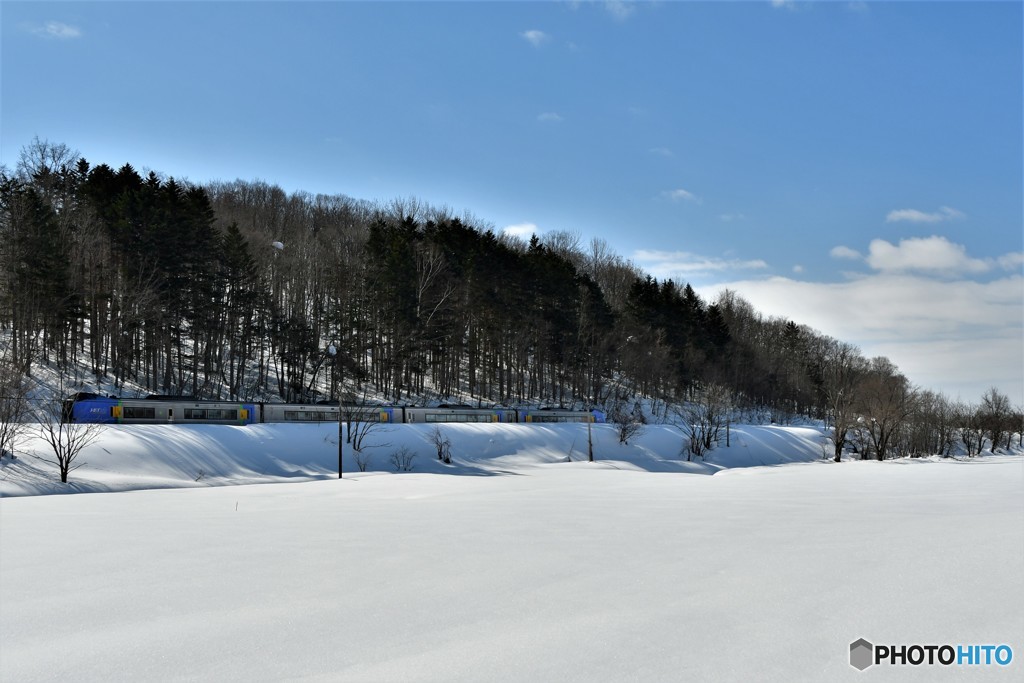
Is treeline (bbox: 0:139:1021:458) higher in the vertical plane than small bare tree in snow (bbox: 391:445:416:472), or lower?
higher

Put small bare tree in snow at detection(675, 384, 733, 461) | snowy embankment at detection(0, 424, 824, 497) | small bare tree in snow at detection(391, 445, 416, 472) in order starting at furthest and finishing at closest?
small bare tree in snow at detection(675, 384, 733, 461), small bare tree in snow at detection(391, 445, 416, 472), snowy embankment at detection(0, 424, 824, 497)

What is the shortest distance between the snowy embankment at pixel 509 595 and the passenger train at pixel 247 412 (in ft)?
102

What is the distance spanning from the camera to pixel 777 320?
149375 millimetres

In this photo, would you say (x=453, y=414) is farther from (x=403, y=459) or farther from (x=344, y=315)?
(x=344, y=315)

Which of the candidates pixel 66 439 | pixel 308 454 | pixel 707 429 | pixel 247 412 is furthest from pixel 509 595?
pixel 707 429

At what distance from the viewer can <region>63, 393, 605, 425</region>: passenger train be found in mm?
39641

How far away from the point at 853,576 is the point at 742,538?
2586 millimetres

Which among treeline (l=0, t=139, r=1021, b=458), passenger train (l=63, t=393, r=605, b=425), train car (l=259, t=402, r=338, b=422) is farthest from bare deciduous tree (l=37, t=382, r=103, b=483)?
train car (l=259, t=402, r=338, b=422)

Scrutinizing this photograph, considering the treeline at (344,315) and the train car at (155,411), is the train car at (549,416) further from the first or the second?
the train car at (155,411)

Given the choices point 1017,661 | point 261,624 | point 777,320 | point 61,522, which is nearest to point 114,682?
point 261,624

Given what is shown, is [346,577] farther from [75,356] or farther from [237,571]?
[75,356]

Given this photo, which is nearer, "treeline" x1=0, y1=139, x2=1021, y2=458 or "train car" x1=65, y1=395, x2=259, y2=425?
"train car" x1=65, y1=395, x2=259, y2=425

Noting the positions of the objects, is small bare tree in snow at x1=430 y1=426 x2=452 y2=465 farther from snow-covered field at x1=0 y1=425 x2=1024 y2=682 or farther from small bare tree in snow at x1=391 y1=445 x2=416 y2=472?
snow-covered field at x1=0 y1=425 x2=1024 y2=682

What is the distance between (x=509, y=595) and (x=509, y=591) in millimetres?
145
